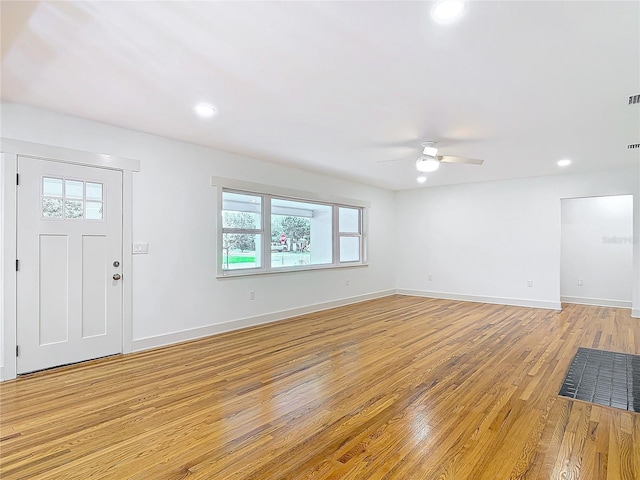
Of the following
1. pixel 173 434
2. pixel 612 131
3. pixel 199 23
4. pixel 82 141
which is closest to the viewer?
pixel 199 23

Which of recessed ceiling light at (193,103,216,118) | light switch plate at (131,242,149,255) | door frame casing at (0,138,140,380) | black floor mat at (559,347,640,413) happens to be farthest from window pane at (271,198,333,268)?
black floor mat at (559,347,640,413)

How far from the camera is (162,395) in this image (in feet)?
9.56

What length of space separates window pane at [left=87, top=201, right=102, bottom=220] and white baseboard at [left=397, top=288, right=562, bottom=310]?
653 cm

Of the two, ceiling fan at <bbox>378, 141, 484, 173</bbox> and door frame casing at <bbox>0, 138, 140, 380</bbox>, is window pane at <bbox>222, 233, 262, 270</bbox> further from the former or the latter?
ceiling fan at <bbox>378, 141, 484, 173</bbox>

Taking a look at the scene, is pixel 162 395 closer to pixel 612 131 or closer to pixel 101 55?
pixel 101 55

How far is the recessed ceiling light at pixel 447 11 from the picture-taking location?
6.04 ft

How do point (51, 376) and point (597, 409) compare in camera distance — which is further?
point (51, 376)

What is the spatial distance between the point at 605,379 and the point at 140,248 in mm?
4909

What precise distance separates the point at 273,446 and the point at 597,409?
2407 mm

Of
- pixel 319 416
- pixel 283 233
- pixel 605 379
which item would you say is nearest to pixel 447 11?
pixel 319 416

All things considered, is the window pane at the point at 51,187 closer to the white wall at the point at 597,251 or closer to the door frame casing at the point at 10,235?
the door frame casing at the point at 10,235

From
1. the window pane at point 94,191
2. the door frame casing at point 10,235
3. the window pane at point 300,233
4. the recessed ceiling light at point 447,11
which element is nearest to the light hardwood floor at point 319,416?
the door frame casing at point 10,235

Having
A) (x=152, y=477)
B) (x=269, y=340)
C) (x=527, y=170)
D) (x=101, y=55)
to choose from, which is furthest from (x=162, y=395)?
(x=527, y=170)

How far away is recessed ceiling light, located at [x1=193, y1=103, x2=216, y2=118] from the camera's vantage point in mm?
3279
